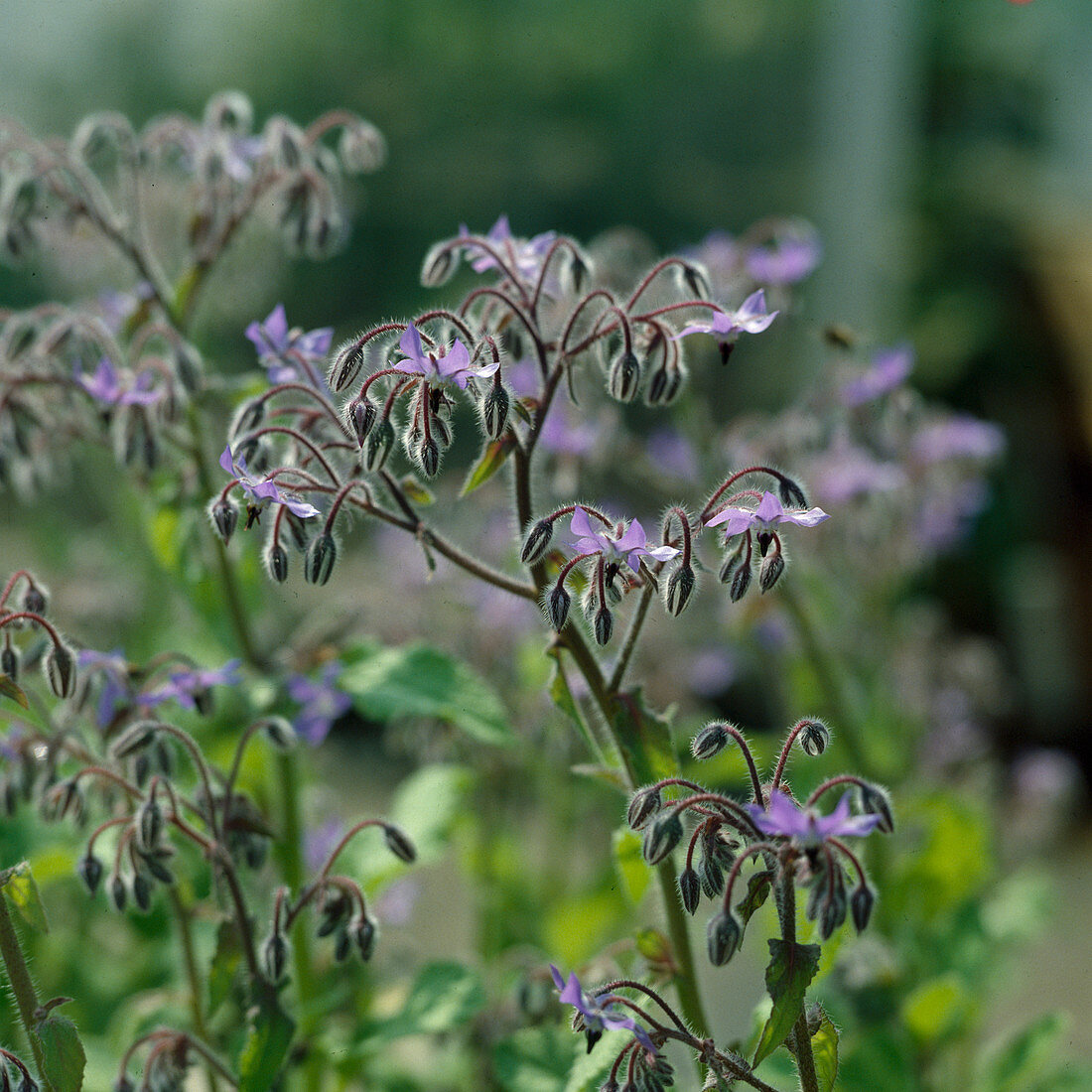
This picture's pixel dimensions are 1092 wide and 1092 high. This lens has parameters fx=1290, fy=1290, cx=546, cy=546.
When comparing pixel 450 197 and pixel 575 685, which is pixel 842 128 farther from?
pixel 575 685

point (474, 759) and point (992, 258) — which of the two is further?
point (992, 258)

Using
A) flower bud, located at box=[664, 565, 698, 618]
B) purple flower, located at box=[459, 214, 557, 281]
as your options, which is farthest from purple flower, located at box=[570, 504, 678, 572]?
purple flower, located at box=[459, 214, 557, 281]

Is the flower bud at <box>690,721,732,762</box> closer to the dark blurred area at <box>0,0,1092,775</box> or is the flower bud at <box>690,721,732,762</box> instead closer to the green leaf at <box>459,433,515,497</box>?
the green leaf at <box>459,433,515,497</box>

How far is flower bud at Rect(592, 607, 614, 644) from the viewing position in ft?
3.46

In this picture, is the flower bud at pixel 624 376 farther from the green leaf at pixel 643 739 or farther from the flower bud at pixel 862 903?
the flower bud at pixel 862 903

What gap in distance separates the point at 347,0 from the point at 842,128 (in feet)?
6.43

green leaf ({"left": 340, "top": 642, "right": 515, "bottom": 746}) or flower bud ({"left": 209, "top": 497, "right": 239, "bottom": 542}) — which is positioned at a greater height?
flower bud ({"left": 209, "top": 497, "right": 239, "bottom": 542})

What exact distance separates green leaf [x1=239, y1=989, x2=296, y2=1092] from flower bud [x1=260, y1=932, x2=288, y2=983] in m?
0.03

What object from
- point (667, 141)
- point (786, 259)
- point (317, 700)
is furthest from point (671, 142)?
point (317, 700)

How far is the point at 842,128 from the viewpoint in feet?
16.7

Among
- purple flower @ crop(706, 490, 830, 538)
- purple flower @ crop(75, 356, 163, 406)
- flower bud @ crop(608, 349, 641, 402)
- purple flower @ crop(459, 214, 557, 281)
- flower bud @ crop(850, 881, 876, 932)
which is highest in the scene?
purple flower @ crop(459, 214, 557, 281)

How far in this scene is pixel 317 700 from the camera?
1573 mm

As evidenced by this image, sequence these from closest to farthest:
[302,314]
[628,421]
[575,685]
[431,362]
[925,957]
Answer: [431,362] < [575,685] < [925,957] < [302,314] < [628,421]

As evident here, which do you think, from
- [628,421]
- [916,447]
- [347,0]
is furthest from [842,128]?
[916,447]
